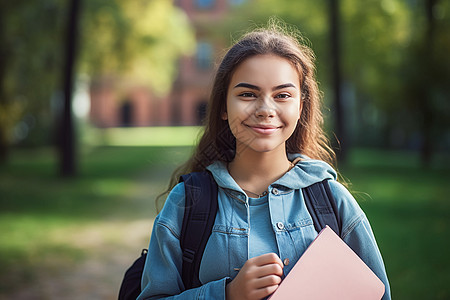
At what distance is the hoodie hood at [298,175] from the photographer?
177 cm

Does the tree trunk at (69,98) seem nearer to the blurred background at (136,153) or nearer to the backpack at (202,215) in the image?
the blurred background at (136,153)

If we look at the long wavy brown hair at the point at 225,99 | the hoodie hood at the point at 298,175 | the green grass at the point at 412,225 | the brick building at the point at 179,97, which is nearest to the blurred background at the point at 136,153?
the green grass at the point at 412,225

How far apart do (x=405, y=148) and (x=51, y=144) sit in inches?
633

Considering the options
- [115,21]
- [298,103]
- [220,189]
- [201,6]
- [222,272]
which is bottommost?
[222,272]

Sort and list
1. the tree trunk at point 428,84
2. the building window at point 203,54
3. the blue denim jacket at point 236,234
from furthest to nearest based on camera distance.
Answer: the building window at point 203,54 → the tree trunk at point 428,84 → the blue denim jacket at point 236,234

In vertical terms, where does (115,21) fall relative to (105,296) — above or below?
above

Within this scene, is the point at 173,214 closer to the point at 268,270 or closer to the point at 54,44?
the point at 268,270

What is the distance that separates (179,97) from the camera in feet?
158

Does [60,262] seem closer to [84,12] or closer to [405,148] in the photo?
[84,12]

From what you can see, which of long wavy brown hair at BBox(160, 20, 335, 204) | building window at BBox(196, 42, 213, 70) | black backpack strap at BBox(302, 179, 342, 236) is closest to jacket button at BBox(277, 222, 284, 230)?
black backpack strap at BBox(302, 179, 342, 236)

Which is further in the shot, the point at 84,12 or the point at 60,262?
the point at 84,12

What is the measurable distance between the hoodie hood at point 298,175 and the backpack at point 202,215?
0.08 ft

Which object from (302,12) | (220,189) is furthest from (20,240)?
(302,12)

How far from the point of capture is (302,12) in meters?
17.9
